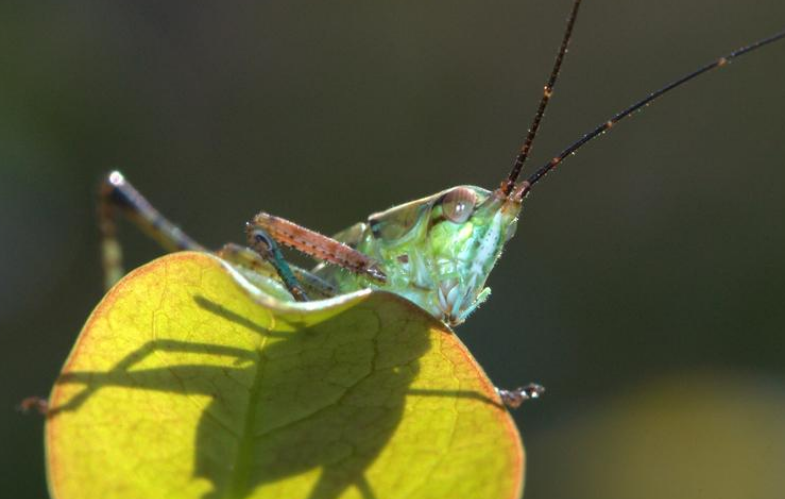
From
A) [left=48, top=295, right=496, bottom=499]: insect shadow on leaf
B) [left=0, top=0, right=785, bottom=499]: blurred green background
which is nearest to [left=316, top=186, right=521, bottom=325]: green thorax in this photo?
[left=48, top=295, right=496, bottom=499]: insect shadow on leaf

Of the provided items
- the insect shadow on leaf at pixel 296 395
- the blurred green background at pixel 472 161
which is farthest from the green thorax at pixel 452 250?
the blurred green background at pixel 472 161

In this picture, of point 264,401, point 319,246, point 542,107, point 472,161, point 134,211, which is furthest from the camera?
point 472,161

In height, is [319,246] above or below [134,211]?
below

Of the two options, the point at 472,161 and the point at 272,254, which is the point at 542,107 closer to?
the point at 272,254

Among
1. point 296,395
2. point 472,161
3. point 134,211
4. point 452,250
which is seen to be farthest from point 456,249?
point 472,161

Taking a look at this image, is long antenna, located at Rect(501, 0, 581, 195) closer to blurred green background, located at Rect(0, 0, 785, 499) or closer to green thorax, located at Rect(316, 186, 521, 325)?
green thorax, located at Rect(316, 186, 521, 325)

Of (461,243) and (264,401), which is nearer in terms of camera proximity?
(264,401)

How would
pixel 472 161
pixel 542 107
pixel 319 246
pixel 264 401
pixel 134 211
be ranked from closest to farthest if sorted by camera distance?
pixel 264 401, pixel 542 107, pixel 319 246, pixel 134 211, pixel 472 161

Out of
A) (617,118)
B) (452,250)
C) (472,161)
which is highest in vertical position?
(617,118)

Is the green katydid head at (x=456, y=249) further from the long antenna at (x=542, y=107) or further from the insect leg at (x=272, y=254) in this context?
the insect leg at (x=272, y=254)
